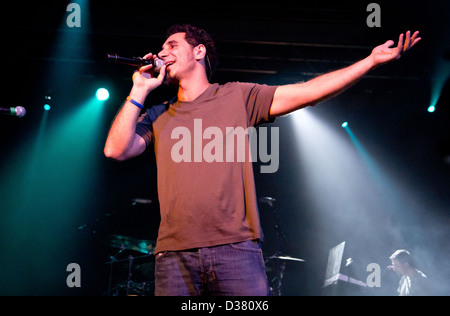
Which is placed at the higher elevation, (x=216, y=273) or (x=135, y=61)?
(x=135, y=61)

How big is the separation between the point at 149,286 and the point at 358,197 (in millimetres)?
4210

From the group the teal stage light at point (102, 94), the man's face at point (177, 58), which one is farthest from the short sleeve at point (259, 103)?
the teal stage light at point (102, 94)

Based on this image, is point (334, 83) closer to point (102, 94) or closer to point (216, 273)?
point (216, 273)

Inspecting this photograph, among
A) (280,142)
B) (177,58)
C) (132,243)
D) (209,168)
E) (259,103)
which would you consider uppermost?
(280,142)

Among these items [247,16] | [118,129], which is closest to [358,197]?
[247,16]

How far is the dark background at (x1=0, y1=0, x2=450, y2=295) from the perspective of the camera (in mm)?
5781

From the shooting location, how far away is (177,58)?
249cm

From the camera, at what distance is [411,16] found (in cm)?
557

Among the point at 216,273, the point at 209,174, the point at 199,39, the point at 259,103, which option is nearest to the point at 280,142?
the point at 199,39

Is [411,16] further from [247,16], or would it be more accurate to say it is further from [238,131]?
[238,131]

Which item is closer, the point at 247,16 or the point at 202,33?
the point at 202,33

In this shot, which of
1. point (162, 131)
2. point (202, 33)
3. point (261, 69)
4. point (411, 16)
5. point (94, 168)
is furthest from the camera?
point (94, 168)

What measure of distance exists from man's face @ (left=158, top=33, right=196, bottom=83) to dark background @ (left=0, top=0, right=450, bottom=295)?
125 inches

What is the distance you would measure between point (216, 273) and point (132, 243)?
4.07 m
